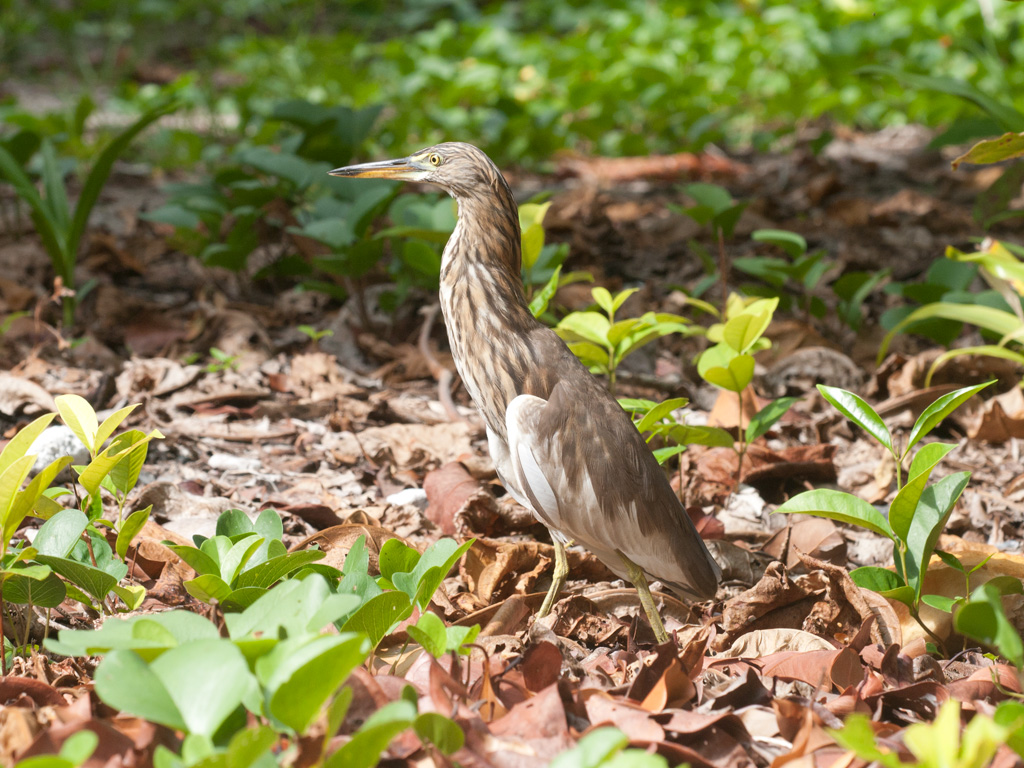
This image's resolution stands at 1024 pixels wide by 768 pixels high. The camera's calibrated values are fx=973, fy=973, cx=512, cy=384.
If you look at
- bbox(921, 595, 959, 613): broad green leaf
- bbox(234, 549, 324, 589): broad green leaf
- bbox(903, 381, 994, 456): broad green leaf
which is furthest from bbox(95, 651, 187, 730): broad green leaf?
bbox(903, 381, 994, 456): broad green leaf

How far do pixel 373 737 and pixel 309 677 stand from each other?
4.9 inches

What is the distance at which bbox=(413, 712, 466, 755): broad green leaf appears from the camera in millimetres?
1482

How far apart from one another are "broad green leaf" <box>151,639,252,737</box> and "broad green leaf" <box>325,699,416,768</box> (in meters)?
0.17

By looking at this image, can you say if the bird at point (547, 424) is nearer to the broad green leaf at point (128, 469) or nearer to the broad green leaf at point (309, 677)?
the broad green leaf at point (128, 469)

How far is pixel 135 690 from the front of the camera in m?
1.38

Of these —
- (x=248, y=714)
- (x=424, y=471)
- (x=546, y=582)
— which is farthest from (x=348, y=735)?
(x=424, y=471)

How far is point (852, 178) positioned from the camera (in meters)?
6.84

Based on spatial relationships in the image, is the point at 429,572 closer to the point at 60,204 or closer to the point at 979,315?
the point at 979,315

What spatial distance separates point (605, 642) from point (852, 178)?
5.37 metres

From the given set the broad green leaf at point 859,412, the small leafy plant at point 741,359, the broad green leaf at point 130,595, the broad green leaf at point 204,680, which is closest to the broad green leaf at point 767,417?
the small leafy plant at point 741,359

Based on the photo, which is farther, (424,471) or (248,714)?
(424,471)

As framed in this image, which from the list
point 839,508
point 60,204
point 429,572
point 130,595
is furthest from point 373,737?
point 60,204

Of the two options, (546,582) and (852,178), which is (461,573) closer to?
(546,582)

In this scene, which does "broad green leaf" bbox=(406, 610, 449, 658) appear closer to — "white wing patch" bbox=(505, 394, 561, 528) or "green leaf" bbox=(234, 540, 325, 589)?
"green leaf" bbox=(234, 540, 325, 589)
